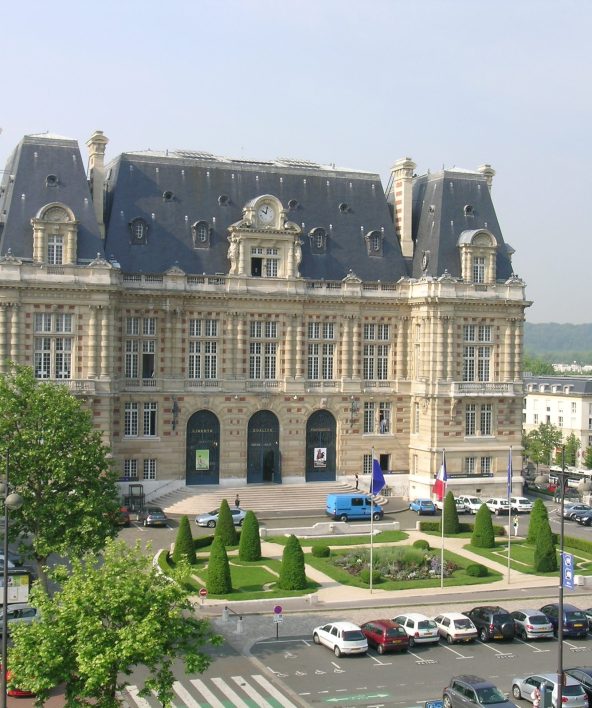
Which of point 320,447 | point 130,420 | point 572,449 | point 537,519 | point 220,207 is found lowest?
point 537,519

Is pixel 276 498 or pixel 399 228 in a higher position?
pixel 399 228

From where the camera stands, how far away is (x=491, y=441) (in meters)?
87.0

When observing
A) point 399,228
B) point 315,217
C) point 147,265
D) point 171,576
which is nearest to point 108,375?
point 147,265

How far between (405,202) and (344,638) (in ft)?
171

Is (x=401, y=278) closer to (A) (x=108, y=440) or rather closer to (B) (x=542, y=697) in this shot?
(A) (x=108, y=440)

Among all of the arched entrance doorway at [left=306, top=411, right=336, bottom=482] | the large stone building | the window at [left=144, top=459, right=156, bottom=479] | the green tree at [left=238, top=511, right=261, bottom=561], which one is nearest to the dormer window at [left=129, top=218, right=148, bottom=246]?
the large stone building

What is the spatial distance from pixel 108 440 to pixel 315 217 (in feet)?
86.8

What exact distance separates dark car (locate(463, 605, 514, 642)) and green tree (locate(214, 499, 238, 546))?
1815 cm

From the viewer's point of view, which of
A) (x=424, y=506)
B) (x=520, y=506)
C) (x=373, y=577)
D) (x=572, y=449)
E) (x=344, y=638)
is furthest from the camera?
(x=572, y=449)

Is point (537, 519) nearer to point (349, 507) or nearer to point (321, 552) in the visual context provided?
point (321, 552)

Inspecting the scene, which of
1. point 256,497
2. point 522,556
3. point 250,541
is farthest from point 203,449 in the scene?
point 522,556

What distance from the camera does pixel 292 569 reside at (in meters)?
56.2

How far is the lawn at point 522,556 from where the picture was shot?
6259 centimetres

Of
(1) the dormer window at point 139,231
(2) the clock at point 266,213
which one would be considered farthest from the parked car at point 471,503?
(1) the dormer window at point 139,231
